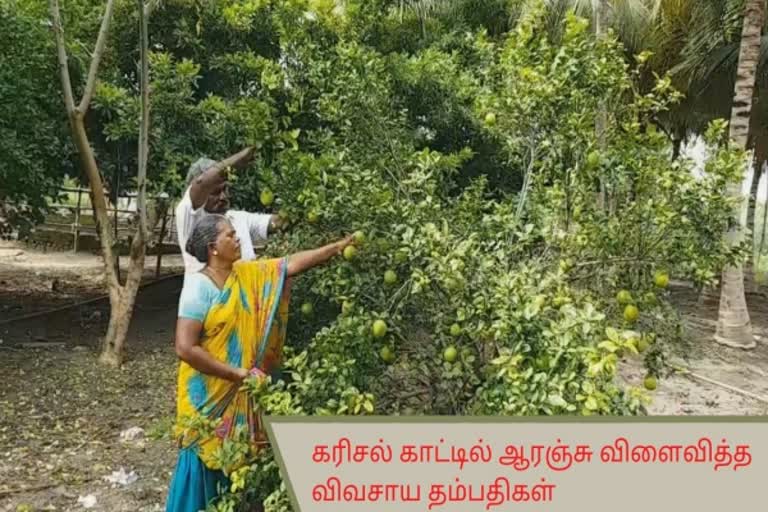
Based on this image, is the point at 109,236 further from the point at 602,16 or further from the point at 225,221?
the point at 602,16

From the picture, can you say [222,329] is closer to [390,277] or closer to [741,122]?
[390,277]

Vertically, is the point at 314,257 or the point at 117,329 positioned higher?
the point at 314,257

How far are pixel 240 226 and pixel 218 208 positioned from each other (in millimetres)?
166

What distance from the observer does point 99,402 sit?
20.5 ft

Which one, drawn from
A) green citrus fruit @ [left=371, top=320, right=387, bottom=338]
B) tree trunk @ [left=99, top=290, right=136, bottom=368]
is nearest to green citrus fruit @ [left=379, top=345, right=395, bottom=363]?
green citrus fruit @ [left=371, top=320, right=387, bottom=338]

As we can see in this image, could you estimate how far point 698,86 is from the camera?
13453 mm

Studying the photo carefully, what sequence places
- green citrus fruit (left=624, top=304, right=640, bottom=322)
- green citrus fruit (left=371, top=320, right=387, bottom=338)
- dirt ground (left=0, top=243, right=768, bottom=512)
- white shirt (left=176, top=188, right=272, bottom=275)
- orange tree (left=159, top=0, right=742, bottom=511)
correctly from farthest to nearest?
dirt ground (left=0, top=243, right=768, bottom=512), white shirt (left=176, top=188, right=272, bottom=275), green citrus fruit (left=371, top=320, right=387, bottom=338), green citrus fruit (left=624, top=304, right=640, bottom=322), orange tree (left=159, top=0, right=742, bottom=511)

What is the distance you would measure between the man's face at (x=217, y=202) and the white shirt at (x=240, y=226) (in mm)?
29

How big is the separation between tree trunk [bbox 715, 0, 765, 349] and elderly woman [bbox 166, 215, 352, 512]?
765 centimetres

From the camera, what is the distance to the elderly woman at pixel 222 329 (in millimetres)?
2701

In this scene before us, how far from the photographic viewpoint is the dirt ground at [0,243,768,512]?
4461mm

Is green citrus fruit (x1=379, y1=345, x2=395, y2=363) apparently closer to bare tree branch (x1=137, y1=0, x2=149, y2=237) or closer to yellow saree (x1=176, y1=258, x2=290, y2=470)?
yellow saree (x1=176, y1=258, x2=290, y2=470)

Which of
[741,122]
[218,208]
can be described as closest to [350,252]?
[218,208]

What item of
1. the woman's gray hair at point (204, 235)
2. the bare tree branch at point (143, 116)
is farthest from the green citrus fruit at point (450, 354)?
the bare tree branch at point (143, 116)
